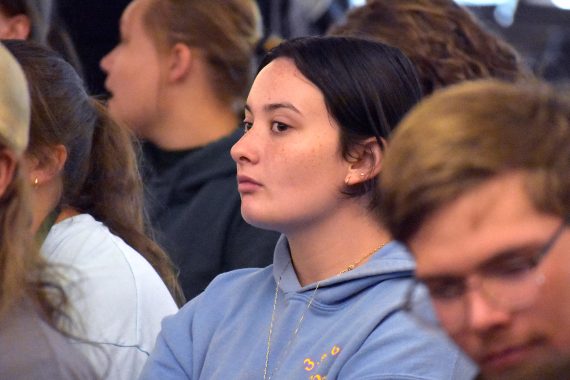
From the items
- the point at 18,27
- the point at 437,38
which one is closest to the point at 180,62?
the point at 18,27

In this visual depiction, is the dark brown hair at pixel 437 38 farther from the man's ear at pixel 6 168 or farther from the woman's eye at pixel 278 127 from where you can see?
the man's ear at pixel 6 168

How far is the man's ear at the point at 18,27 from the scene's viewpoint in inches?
131

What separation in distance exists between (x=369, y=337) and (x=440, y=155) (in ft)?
2.75

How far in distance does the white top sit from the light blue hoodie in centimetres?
10

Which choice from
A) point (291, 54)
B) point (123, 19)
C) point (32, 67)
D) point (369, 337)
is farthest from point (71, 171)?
point (123, 19)

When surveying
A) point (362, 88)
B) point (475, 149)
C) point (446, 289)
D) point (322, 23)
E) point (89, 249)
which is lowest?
point (322, 23)

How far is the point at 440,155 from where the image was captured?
1273 millimetres

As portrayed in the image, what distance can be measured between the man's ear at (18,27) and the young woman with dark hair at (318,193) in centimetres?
130

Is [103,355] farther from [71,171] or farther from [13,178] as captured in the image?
[13,178]

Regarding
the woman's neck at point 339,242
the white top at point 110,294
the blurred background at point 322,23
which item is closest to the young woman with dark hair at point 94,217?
the white top at point 110,294

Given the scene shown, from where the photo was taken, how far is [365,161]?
87.4 inches

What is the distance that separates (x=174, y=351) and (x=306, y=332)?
1.05ft

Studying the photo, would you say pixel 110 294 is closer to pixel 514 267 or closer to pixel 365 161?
pixel 365 161

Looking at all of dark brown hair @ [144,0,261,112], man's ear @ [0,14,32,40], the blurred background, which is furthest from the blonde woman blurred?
the blurred background
